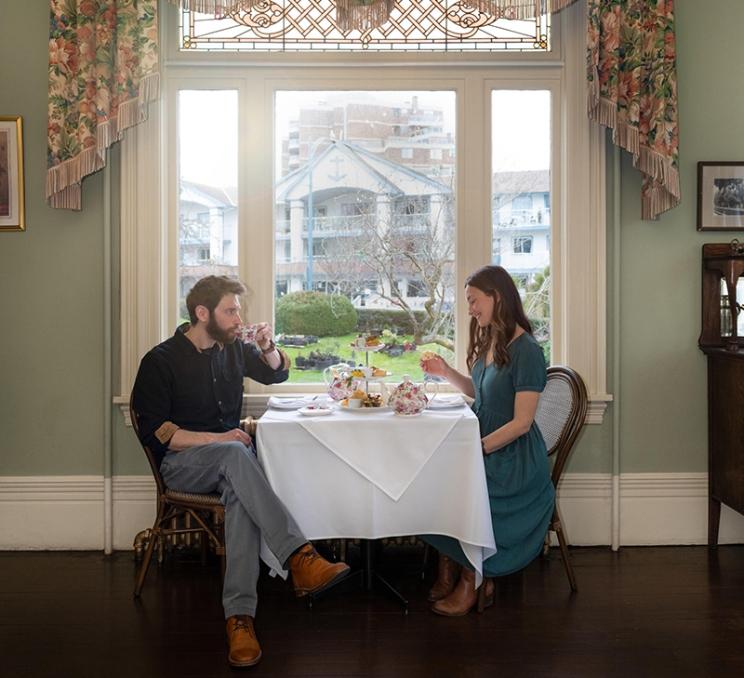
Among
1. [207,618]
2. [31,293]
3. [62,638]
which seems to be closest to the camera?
[62,638]

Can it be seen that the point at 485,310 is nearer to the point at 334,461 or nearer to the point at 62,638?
the point at 334,461

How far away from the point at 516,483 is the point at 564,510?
0.94 m

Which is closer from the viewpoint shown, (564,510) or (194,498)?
(194,498)

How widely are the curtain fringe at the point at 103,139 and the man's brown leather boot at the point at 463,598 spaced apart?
7.95 feet

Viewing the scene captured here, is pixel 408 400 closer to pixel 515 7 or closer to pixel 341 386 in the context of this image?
pixel 341 386

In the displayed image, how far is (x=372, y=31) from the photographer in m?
3.71

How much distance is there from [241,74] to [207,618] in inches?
99.1

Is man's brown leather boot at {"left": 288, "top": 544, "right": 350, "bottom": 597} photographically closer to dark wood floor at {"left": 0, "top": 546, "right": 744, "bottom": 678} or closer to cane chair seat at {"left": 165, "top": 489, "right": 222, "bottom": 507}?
dark wood floor at {"left": 0, "top": 546, "right": 744, "bottom": 678}

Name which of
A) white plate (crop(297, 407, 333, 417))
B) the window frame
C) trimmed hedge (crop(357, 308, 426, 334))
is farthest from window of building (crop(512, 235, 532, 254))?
white plate (crop(297, 407, 333, 417))

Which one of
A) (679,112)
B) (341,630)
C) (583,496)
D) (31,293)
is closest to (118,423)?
(31,293)

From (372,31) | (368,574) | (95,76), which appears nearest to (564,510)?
(368,574)

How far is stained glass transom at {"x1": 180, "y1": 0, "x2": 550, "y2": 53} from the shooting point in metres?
3.72

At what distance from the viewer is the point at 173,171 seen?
12.6 feet

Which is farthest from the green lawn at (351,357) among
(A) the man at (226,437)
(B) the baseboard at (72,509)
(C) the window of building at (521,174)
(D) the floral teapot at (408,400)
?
(B) the baseboard at (72,509)
